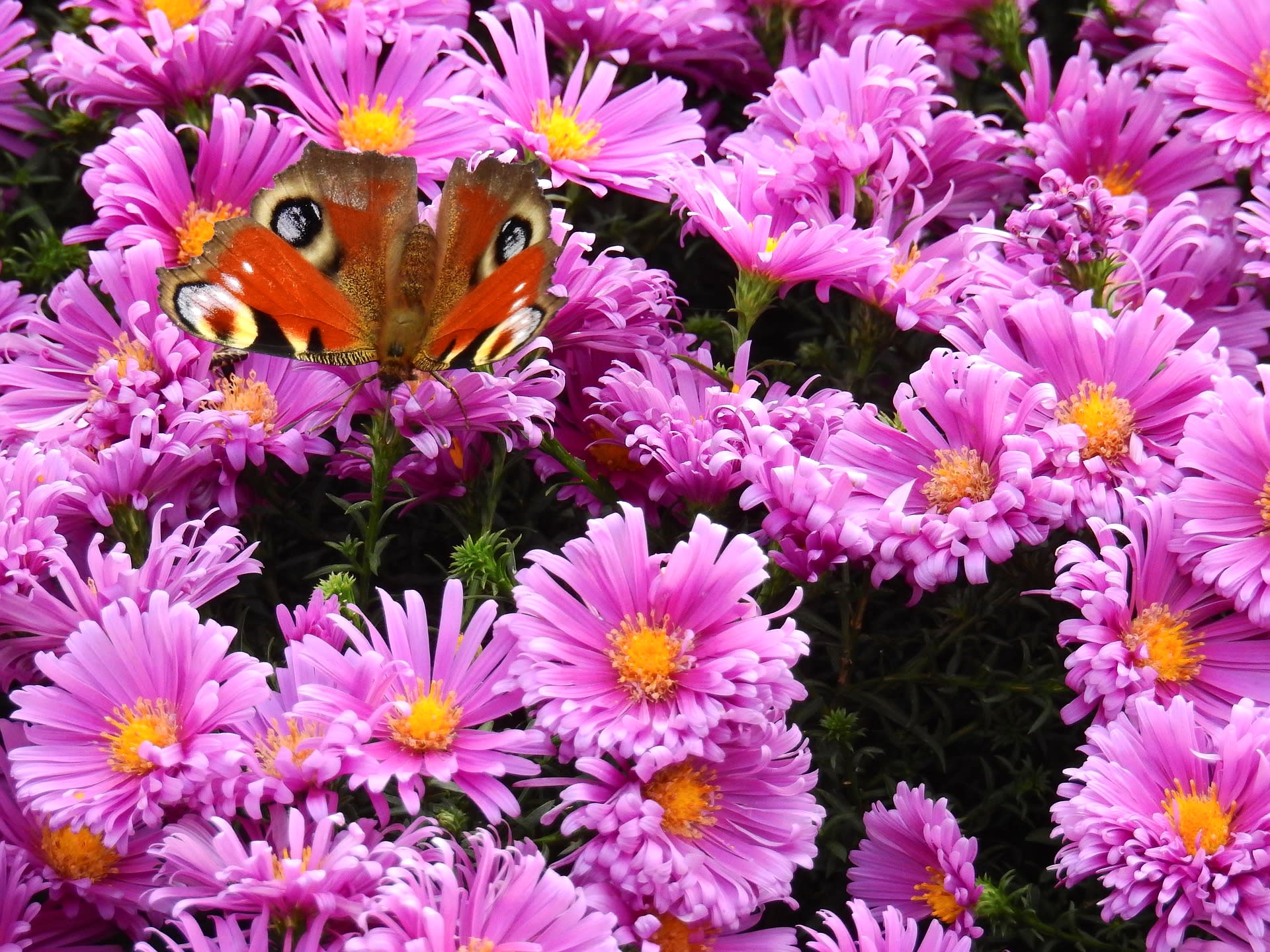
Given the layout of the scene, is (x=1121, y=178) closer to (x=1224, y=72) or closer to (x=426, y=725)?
(x=1224, y=72)

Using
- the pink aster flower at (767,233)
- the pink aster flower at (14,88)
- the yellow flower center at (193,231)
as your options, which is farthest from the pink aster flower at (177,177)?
the pink aster flower at (767,233)

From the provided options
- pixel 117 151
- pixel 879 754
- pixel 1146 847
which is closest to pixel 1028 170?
pixel 879 754

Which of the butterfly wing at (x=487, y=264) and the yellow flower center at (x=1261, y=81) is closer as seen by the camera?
the butterfly wing at (x=487, y=264)

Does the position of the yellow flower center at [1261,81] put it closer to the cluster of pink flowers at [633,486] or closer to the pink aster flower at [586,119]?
the cluster of pink flowers at [633,486]

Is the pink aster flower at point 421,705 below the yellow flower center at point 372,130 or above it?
below

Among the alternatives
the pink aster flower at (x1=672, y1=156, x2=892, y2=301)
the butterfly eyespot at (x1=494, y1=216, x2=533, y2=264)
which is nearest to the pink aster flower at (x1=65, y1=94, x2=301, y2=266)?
the butterfly eyespot at (x1=494, y1=216, x2=533, y2=264)

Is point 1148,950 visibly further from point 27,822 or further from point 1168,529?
point 27,822

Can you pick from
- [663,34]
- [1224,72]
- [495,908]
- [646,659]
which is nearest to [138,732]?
[495,908]

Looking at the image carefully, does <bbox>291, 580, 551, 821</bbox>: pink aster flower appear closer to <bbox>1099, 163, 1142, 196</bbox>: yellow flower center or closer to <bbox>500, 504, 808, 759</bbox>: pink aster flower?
<bbox>500, 504, 808, 759</bbox>: pink aster flower
